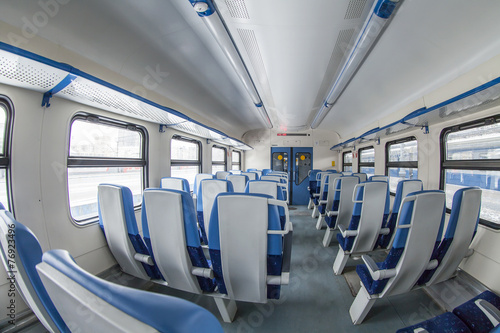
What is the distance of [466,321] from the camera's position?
1.48m

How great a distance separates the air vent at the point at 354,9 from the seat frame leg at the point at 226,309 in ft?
10.7

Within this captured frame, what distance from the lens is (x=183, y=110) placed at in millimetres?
4152

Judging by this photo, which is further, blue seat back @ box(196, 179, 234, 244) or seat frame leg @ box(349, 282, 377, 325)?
blue seat back @ box(196, 179, 234, 244)

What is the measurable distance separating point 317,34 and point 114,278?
13.8ft

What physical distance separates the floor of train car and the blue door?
5.80 metres

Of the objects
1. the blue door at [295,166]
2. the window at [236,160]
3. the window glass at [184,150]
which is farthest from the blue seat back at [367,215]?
the window at [236,160]

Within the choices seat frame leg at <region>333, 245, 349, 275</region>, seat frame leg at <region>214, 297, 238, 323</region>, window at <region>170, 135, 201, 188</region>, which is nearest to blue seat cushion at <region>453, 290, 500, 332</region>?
seat frame leg at <region>333, 245, 349, 275</region>

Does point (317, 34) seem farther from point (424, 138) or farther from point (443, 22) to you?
point (424, 138)

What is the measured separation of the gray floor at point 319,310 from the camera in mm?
1793

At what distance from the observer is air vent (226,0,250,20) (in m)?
1.75

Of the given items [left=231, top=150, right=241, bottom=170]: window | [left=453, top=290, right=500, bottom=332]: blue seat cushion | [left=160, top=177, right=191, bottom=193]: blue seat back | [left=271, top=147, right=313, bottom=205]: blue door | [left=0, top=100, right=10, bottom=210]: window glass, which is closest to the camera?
[left=453, top=290, right=500, bottom=332]: blue seat cushion

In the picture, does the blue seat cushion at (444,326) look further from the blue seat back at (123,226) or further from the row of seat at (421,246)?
the blue seat back at (123,226)

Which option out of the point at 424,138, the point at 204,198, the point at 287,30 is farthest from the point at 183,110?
the point at 424,138

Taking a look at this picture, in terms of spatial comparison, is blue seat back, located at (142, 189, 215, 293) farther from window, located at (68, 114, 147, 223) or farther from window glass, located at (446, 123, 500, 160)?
window glass, located at (446, 123, 500, 160)
